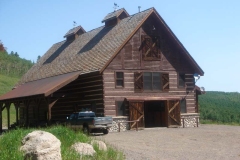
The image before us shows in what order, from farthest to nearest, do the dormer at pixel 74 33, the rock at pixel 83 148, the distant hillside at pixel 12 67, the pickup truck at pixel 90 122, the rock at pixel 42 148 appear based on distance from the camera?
1. the distant hillside at pixel 12 67
2. the dormer at pixel 74 33
3. the pickup truck at pixel 90 122
4. the rock at pixel 83 148
5. the rock at pixel 42 148

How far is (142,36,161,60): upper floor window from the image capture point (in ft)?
112

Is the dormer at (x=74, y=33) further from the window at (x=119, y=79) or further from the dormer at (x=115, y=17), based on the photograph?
the window at (x=119, y=79)

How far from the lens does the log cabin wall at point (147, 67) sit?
1280 inches

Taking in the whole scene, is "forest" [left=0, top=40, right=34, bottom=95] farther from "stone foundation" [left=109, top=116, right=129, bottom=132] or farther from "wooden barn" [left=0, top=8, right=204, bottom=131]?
"stone foundation" [left=109, top=116, right=129, bottom=132]

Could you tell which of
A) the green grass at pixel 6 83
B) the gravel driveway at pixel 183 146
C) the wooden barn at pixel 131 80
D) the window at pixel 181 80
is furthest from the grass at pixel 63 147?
the green grass at pixel 6 83

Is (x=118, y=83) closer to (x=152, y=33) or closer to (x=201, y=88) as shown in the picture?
(x=152, y=33)

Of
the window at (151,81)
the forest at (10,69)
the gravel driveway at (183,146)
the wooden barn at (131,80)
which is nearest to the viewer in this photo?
the gravel driveway at (183,146)

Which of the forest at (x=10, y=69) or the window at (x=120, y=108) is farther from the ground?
the forest at (x=10, y=69)

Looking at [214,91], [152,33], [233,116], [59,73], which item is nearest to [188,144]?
[152,33]

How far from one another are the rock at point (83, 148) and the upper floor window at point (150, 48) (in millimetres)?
18712

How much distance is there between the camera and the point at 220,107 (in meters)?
74.8

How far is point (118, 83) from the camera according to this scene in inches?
1302

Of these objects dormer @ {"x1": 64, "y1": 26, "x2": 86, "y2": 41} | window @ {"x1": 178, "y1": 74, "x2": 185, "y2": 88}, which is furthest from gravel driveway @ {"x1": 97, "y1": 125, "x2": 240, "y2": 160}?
dormer @ {"x1": 64, "y1": 26, "x2": 86, "y2": 41}

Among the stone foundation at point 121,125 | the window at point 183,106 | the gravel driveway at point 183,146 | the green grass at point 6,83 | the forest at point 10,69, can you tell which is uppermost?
the forest at point 10,69
